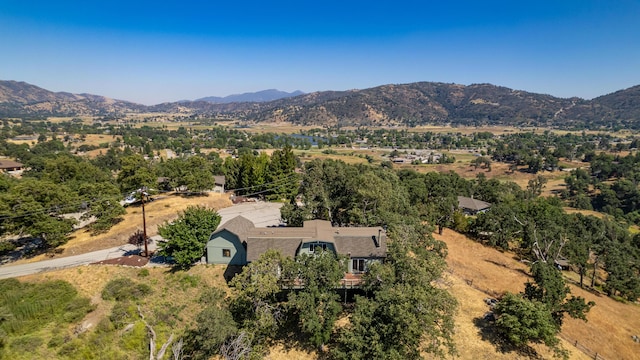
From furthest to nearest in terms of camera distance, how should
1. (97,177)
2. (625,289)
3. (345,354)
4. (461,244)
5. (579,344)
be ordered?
(97,177)
(461,244)
(625,289)
(579,344)
(345,354)

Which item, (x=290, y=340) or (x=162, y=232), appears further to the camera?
(x=162, y=232)

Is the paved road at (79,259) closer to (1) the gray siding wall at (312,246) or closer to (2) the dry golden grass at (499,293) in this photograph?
(1) the gray siding wall at (312,246)

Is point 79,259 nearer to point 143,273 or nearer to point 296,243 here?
point 143,273

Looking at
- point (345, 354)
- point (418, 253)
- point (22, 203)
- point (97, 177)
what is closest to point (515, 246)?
point (418, 253)

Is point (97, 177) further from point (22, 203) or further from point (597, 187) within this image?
point (597, 187)

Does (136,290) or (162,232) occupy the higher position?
(162,232)

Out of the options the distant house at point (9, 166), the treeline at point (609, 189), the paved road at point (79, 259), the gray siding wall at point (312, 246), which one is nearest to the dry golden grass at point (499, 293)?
the gray siding wall at point (312, 246)
